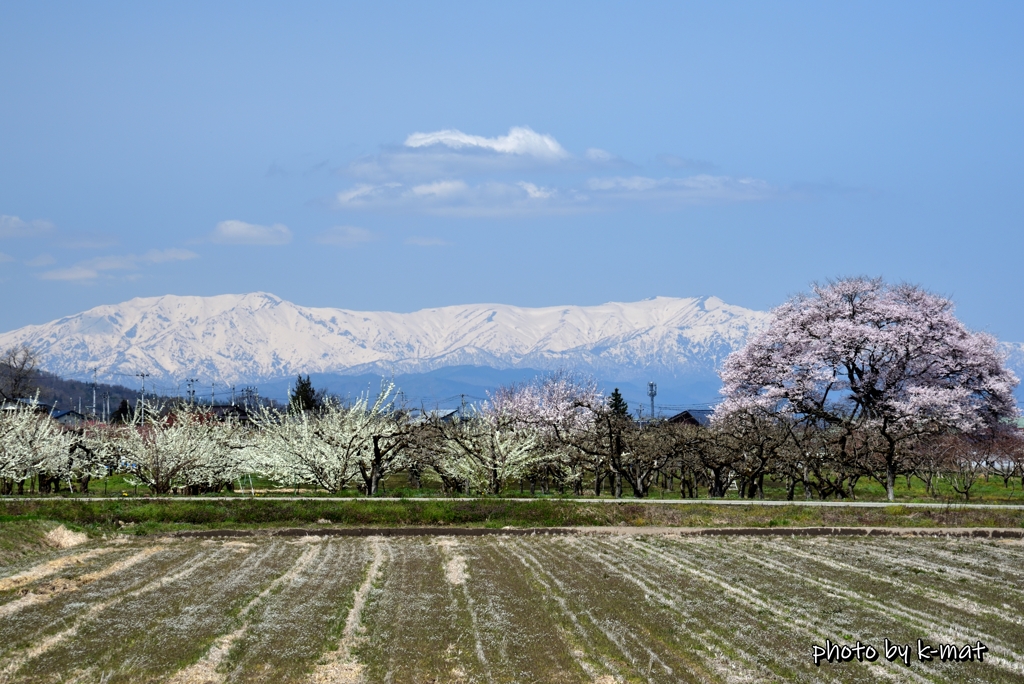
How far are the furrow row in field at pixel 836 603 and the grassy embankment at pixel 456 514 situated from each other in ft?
22.4

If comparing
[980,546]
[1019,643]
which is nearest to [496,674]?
[1019,643]

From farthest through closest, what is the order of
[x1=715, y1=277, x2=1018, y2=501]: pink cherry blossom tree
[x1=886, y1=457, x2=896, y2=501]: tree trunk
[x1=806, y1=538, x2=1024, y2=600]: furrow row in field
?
[x1=715, y1=277, x2=1018, y2=501]: pink cherry blossom tree → [x1=886, y1=457, x2=896, y2=501]: tree trunk → [x1=806, y1=538, x2=1024, y2=600]: furrow row in field

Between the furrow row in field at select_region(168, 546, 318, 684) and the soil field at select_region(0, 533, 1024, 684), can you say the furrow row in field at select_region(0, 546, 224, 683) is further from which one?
the furrow row in field at select_region(168, 546, 318, 684)

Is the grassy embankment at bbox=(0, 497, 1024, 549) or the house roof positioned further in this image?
the house roof

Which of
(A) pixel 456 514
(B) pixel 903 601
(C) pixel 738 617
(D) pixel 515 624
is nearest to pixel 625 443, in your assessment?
(A) pixel 456 514

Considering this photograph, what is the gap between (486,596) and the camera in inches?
633

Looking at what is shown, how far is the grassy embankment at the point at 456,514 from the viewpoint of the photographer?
28.0 metres

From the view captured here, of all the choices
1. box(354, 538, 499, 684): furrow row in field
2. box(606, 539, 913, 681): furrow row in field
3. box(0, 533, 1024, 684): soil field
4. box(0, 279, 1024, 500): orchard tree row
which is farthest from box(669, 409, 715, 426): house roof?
box(354, 538, 499, 684): furrow row in field

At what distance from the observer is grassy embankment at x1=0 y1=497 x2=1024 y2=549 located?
2800cm

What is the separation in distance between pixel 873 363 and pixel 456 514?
35.9 m

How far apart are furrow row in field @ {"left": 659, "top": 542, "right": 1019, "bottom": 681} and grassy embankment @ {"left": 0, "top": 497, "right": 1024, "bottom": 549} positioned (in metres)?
6.83

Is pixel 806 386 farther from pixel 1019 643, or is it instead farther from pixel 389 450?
pixel 1019 643

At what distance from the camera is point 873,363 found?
56.7 meters

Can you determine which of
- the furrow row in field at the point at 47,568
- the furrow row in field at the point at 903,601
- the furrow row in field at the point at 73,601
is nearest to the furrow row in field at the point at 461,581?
the furrow row in field at the point at 73,601
